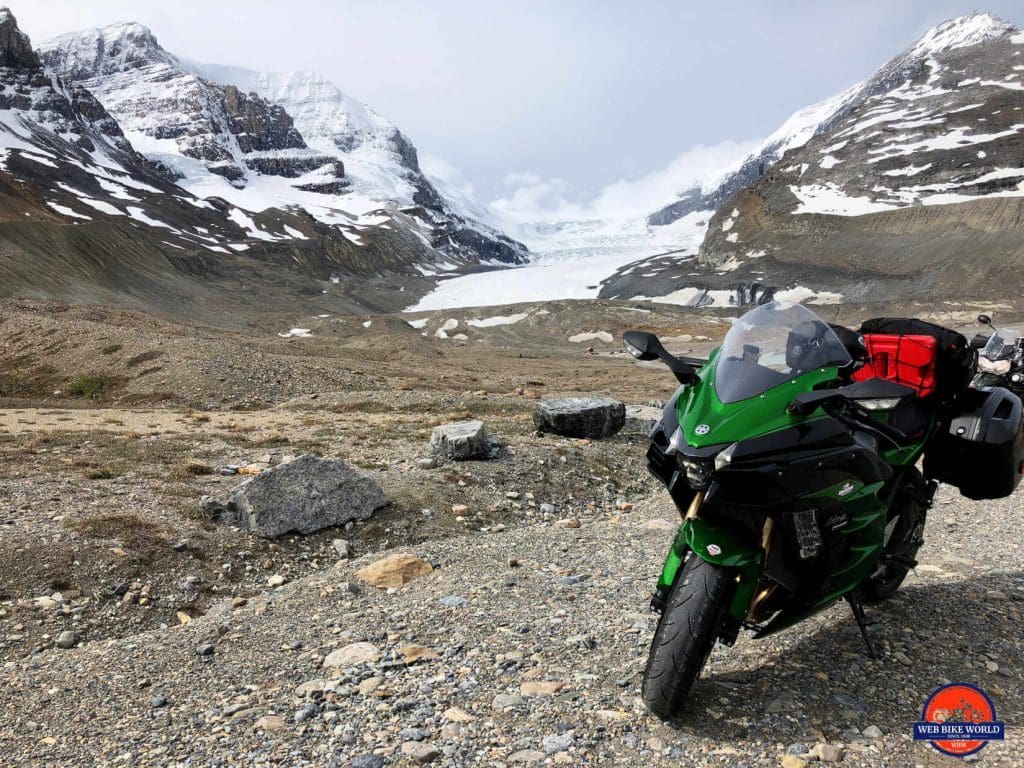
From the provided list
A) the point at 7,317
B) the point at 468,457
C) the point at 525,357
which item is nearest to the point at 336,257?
the point at 525,357

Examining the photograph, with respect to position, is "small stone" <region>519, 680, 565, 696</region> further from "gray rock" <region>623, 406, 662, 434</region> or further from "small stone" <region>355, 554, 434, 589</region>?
"gray rock" <region>623, 406, 662, 434</region>

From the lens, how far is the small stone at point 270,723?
13.4 ft

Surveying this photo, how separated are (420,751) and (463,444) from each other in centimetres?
727

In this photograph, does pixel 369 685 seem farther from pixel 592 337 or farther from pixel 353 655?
pixel 592 337

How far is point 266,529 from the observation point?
7.77 m

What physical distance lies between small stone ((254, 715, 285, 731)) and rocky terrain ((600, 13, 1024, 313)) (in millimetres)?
94856

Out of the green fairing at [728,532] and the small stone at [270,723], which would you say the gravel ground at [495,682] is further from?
the green fairing at [728,532]

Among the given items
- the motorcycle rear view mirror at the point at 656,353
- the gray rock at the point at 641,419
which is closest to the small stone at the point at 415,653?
the motorcycle rear view mirror at the point at 656,353

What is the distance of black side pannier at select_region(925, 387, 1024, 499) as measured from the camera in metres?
4.93

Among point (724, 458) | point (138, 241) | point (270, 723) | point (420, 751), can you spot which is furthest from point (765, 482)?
point (138, 241)

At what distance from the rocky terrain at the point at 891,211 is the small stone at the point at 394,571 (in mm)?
92288

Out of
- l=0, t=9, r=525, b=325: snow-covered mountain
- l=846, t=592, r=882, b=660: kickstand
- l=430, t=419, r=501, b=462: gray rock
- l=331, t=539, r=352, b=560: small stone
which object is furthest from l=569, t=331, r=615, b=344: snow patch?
l=846, t=592, r=882, b=660: kickstand

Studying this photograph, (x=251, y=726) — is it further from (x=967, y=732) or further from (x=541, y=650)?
(x=967, y=732)

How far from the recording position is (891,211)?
356 feet
